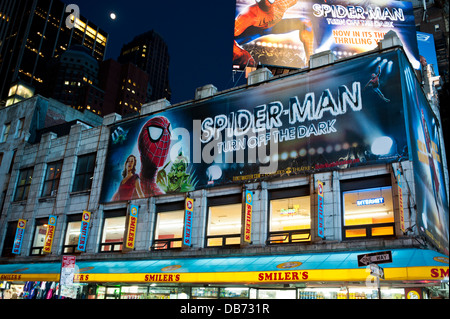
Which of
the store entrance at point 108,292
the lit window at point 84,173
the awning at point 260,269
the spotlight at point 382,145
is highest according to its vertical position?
the lit window at point 84,173

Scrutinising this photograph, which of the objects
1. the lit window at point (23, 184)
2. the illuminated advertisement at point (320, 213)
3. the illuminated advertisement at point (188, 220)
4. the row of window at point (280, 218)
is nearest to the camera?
the row of window at point (280, 218)

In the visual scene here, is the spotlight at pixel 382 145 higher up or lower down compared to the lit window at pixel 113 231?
higher up

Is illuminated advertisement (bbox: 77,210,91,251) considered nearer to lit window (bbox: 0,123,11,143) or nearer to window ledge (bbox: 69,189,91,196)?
window ledge (bbox: 69,189,91,196)

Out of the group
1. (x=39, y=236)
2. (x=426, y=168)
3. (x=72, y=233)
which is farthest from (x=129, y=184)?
(x=426, y=168)

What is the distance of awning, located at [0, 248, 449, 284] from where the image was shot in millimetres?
15125

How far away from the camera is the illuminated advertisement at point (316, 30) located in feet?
113

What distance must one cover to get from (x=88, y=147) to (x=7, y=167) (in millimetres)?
10014

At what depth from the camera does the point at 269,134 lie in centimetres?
2231

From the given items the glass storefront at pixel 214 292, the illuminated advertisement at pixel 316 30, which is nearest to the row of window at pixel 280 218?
the glass storefront at pixel 214 292

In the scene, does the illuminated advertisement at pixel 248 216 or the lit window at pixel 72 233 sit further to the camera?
the lit window at pixel 72 233

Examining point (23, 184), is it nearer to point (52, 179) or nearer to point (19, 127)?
point (52, 179)

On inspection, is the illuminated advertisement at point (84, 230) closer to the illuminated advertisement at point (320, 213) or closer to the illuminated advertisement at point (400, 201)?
the illuminated advertisement at point (320, 213)

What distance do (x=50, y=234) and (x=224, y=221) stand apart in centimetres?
1360

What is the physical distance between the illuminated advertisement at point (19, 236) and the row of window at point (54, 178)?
8.06ft
